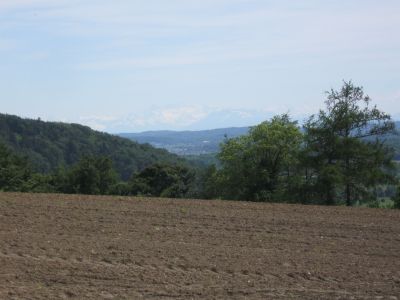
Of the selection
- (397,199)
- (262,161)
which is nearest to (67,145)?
(262,161)

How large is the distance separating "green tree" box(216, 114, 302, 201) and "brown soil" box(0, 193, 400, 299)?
1849cm

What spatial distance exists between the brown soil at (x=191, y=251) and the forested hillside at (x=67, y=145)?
4426 inches

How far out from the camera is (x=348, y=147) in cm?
2842

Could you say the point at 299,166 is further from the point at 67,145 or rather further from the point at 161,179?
the point at 67,145

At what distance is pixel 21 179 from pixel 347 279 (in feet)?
135

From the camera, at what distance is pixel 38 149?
140 m

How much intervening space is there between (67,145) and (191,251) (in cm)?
13936

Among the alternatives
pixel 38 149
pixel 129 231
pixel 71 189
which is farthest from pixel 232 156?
pixel 38 149

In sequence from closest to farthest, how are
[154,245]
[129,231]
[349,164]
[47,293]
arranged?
1. [47,293]
2. [154,245]
3. [129,231]
4. [349,164]

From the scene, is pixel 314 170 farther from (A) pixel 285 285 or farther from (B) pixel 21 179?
(B) pixel 21 179

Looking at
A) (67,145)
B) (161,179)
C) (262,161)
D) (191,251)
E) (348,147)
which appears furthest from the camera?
(67,145)

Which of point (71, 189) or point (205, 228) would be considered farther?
point (71, 189)

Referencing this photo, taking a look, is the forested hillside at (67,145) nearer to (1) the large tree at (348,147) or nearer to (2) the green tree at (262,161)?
(2) the green tree at (262,161)

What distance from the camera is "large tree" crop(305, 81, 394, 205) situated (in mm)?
28359
